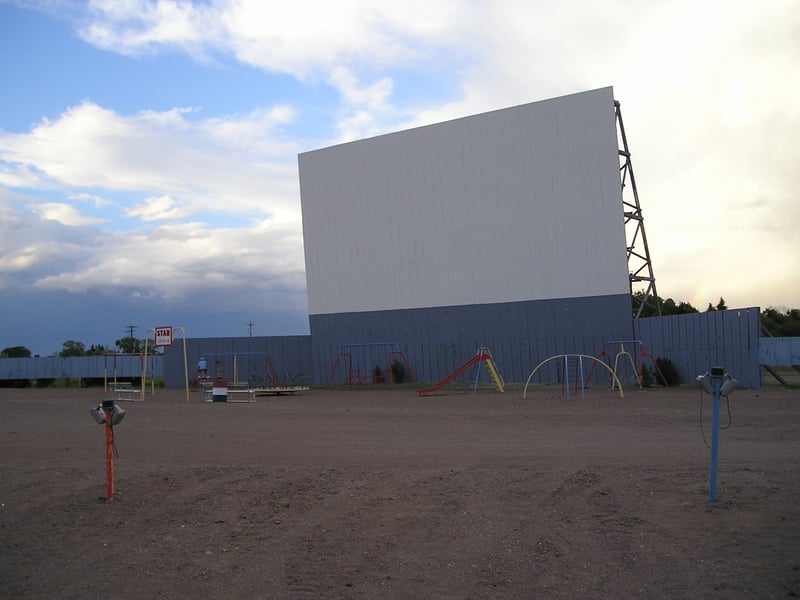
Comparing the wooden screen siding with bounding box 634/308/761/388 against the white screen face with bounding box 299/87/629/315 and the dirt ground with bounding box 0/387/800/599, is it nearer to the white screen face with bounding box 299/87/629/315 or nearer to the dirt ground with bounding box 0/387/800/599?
the white screen face with bounding box 299/87/629/315

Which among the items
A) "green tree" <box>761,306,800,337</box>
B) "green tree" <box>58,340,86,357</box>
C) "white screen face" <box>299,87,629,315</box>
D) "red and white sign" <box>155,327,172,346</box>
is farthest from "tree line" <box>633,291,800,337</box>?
"green tree" <box>58,340,86,357</box>

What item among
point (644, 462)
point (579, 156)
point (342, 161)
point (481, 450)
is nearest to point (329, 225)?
point (342, 161)

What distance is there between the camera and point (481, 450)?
1322 centimetres

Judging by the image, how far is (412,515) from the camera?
860cm

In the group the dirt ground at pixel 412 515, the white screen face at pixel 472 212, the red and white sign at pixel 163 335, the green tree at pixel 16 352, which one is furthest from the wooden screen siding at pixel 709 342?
the green tree at pixel 16 352

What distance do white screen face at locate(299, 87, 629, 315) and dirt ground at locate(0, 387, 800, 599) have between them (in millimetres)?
17275

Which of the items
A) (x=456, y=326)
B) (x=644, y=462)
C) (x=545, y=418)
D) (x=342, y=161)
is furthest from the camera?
(x=342, y=161)

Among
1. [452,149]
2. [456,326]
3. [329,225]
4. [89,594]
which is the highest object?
[452,149]

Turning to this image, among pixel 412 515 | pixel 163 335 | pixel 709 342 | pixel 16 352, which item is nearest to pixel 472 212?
pixel 709 342

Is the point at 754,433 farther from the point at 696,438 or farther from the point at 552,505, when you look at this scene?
the point at 552,505

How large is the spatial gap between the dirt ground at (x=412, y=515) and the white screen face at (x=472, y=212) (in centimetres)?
1727

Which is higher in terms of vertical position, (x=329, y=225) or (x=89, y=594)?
(x=329, y=225)

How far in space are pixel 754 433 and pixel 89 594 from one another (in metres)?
12.2

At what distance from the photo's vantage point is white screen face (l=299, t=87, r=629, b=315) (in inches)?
1270
